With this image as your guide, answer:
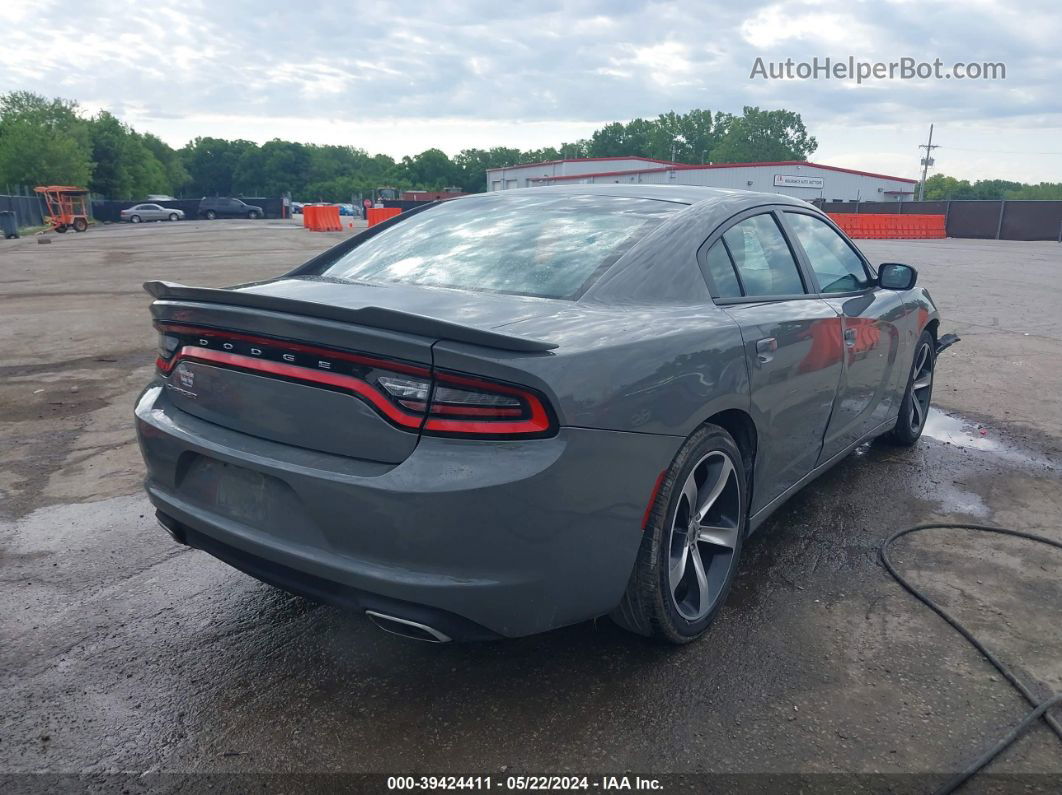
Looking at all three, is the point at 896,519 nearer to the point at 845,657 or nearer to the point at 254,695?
the point at 845,657

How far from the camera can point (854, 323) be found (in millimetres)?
3795

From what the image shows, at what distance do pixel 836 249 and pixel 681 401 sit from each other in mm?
2144

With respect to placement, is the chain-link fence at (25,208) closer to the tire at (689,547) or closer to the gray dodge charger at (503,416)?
the gray dodge charger at (503,416)

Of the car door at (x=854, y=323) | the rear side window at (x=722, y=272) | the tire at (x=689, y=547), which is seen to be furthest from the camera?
the car door at (x=854, y=323)

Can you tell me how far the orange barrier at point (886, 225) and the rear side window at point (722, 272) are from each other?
33.0 m

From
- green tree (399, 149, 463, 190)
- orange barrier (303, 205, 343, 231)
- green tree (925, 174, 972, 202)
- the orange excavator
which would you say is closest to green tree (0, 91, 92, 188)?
the orange excavator

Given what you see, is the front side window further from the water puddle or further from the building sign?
the building sign

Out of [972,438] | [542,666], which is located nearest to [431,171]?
[972,438]

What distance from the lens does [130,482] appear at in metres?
4.42

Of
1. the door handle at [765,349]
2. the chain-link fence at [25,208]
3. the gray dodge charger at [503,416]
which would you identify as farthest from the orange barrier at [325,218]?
the door handle at [765,349]

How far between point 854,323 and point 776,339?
927 millimetres

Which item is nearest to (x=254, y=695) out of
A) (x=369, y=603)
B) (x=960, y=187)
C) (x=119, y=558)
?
(x=369, y=603)

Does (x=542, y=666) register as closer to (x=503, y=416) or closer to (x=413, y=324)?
(x=503, y=416)

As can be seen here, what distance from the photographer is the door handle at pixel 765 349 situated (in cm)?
296
